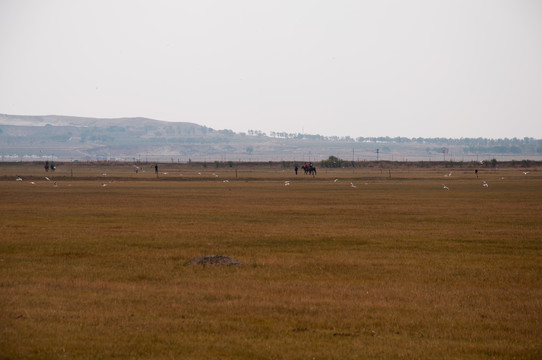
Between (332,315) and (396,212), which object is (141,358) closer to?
(332,315)

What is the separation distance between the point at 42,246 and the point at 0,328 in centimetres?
1206

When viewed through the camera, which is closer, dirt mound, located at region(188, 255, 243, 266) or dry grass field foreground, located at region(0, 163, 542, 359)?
dry grass field foreground, located at region(0, 163, 542, 359)

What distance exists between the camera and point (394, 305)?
49.6 ft

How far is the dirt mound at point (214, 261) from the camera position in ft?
66.9

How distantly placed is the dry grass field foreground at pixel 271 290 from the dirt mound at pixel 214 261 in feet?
1.05

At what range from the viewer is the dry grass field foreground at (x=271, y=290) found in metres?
12.0

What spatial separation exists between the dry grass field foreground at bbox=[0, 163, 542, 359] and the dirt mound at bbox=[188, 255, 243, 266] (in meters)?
0.32

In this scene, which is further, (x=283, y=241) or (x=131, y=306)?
(x=283, y=241)

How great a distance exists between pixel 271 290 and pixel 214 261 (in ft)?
14.1

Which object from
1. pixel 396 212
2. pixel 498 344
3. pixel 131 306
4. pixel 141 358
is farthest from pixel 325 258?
pixel 396 212

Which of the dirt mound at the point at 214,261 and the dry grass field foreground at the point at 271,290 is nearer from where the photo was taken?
the dry grass field foreground at the point at 271,290

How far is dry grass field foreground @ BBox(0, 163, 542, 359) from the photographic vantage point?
11977 mm

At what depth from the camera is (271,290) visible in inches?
658

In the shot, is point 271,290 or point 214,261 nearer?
point 271,290
